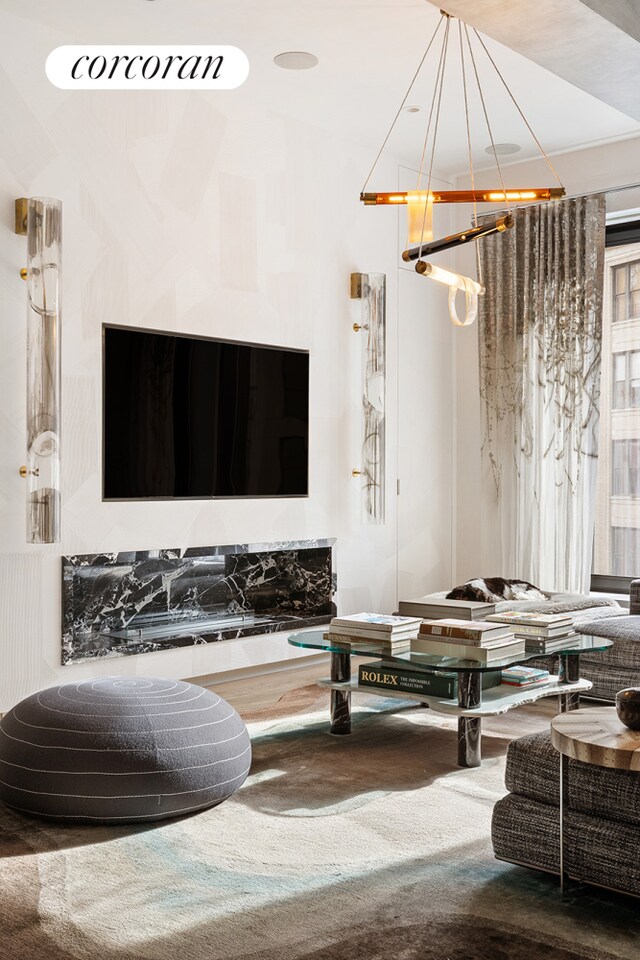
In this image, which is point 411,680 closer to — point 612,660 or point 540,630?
point 540,630

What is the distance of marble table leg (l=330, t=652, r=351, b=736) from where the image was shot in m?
3.77

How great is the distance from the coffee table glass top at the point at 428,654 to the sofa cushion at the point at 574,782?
73cm

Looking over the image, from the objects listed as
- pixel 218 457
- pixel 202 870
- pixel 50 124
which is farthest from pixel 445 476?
pixel 202 870

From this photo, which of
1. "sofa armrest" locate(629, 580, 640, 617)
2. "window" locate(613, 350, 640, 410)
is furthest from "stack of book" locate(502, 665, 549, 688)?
"window" locate(613, 350, 640, 410)

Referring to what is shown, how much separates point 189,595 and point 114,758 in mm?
2338

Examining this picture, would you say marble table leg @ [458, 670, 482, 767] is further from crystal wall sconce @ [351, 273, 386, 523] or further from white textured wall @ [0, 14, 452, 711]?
crystal wall sconce @ [351, 273, 386, 523]

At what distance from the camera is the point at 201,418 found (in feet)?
16.6

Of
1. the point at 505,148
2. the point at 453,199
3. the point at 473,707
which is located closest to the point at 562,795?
the point at 473,707

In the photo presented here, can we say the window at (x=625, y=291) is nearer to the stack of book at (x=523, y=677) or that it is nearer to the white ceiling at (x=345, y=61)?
the white ceiling at (x=345, y=61)

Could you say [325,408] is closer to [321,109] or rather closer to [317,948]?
[321,109]

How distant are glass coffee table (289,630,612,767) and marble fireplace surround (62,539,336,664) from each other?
3.74 ft

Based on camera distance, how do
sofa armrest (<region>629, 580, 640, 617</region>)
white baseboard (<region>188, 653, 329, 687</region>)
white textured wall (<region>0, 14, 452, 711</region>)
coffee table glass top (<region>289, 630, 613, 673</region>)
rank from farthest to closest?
white baseboard (<region>188, 653, 329, 687</region>)
sofa armrest (<region>629, 580, 640, 617</region>)
white textured wall (<region>0, 14, 452, 711</region>)
coffee table glass top (<region>289, 630, 613, 673</region>)

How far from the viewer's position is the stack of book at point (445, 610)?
12.3ft

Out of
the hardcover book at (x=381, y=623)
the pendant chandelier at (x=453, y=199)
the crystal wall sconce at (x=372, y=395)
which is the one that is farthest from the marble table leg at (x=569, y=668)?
the crystal wall sconce at (x=372, y=395)
